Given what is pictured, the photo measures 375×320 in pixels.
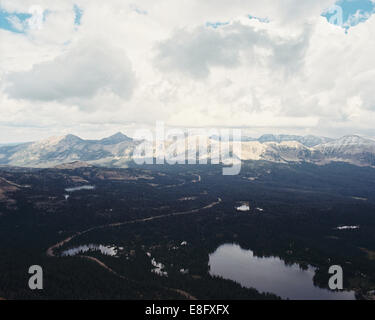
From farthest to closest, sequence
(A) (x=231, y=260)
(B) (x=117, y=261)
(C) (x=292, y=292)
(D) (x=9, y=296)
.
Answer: (A) (x=231, y=260) < (B) (x=117, y=261) < (C) (x=292, y=292) < (D) (x=9, y=296)

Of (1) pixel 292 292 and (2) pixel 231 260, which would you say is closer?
(1) pixel 292 292

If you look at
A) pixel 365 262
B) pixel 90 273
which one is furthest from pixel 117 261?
pixel 365 262
